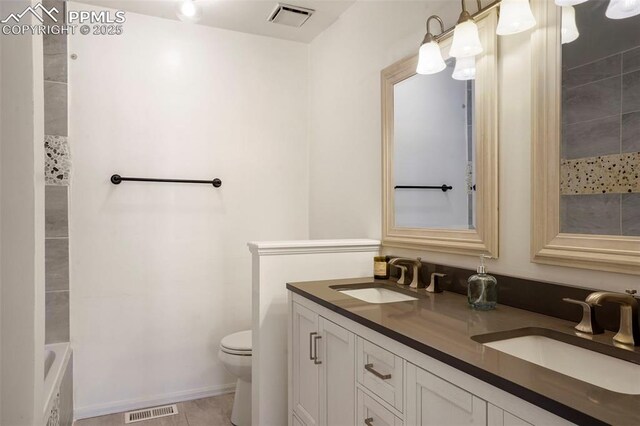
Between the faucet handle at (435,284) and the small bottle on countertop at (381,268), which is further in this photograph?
the small bottle on countertop at (381,268)

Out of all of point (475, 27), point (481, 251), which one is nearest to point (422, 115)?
point (475, 27)

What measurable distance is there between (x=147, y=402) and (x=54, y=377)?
2.85 ft

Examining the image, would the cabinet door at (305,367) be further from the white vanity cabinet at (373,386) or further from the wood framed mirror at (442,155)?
the wood framed mirror at (442,155)

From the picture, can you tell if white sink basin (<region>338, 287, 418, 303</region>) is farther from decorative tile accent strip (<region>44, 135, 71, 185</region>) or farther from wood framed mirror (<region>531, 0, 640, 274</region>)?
decorative tile accent strip (<region>44, 135, 71, 185</region>)

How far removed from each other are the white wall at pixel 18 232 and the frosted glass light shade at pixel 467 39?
130cm

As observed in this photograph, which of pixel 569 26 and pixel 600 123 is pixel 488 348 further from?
pixel 569 26

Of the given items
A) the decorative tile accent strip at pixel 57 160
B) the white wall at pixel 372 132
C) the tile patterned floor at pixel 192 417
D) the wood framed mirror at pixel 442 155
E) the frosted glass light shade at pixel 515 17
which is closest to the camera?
the frosted glass light shade at pixel 515 17

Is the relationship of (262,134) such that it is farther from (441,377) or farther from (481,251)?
(441,377)

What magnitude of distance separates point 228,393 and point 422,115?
2110mm

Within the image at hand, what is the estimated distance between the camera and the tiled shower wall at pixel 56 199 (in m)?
2.21

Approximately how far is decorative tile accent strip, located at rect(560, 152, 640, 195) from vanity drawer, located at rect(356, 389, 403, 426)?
32.6 inches

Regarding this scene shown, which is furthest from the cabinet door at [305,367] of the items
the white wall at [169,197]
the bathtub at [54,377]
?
the white wall at [169,197]

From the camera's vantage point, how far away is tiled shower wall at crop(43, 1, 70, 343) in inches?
86.9

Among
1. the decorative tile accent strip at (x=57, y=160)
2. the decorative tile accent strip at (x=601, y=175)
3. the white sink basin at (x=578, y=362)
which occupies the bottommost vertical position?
the white sink basin at (x=578, y=362)
